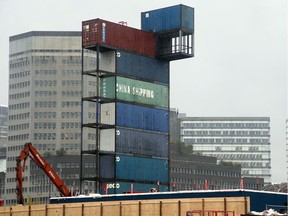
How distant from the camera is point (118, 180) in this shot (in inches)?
5172

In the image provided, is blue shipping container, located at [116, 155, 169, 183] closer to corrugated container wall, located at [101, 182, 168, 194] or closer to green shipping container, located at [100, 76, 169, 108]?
corrugated container wall, located at [101, 182, 168, 194]

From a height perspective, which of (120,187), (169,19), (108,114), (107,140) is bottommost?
(120,187)

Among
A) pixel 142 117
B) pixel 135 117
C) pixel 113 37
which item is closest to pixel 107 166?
pixel 135 117

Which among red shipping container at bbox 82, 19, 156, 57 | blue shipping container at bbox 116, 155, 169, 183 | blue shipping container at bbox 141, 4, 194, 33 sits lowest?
blue shipping container at bbox 116, 155, 169, 183

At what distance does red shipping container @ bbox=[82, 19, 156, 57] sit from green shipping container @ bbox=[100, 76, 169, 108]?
5.59 meters

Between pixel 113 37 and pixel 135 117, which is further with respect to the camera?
pixel 135 117

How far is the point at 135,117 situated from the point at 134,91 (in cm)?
442

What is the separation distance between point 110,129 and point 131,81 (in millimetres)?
9277

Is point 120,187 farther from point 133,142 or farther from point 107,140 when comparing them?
point 133,142

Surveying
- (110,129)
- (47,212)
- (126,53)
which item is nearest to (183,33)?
(126,53)

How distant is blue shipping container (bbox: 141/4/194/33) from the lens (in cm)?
14388

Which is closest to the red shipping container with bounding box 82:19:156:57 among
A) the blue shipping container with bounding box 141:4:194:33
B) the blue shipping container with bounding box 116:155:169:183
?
the blue shipping container with bounding box 141:4:194:33

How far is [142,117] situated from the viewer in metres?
137

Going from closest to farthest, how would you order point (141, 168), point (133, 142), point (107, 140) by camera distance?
point (107, 140)
point (133, 142)
point (141, 168)
